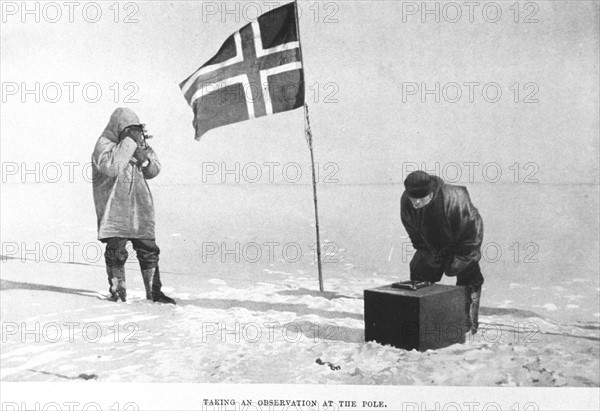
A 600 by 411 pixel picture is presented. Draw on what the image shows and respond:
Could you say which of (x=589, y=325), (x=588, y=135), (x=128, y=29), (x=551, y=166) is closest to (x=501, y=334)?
(x=589, y=325)

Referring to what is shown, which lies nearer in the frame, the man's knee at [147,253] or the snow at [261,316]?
the snow at [261,316]

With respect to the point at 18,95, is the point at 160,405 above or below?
below

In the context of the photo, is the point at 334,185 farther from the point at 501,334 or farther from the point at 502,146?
the point at 501,334

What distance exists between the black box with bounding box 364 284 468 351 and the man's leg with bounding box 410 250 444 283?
0.41 ft

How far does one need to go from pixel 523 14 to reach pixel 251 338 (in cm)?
202

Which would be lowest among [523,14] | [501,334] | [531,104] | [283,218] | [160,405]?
[160,405]

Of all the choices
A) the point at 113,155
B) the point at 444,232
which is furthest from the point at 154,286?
the point at 444,232

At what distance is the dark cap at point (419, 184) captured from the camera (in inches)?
112

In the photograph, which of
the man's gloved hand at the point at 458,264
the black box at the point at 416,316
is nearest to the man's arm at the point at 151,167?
the black box at the point at 416,316

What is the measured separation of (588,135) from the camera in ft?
9.70

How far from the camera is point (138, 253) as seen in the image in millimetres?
3006

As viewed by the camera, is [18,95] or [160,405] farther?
[18,95]

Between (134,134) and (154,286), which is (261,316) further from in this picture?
(134,134)

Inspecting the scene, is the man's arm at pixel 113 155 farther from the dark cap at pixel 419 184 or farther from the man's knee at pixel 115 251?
the dark cap at pixel 419 184
